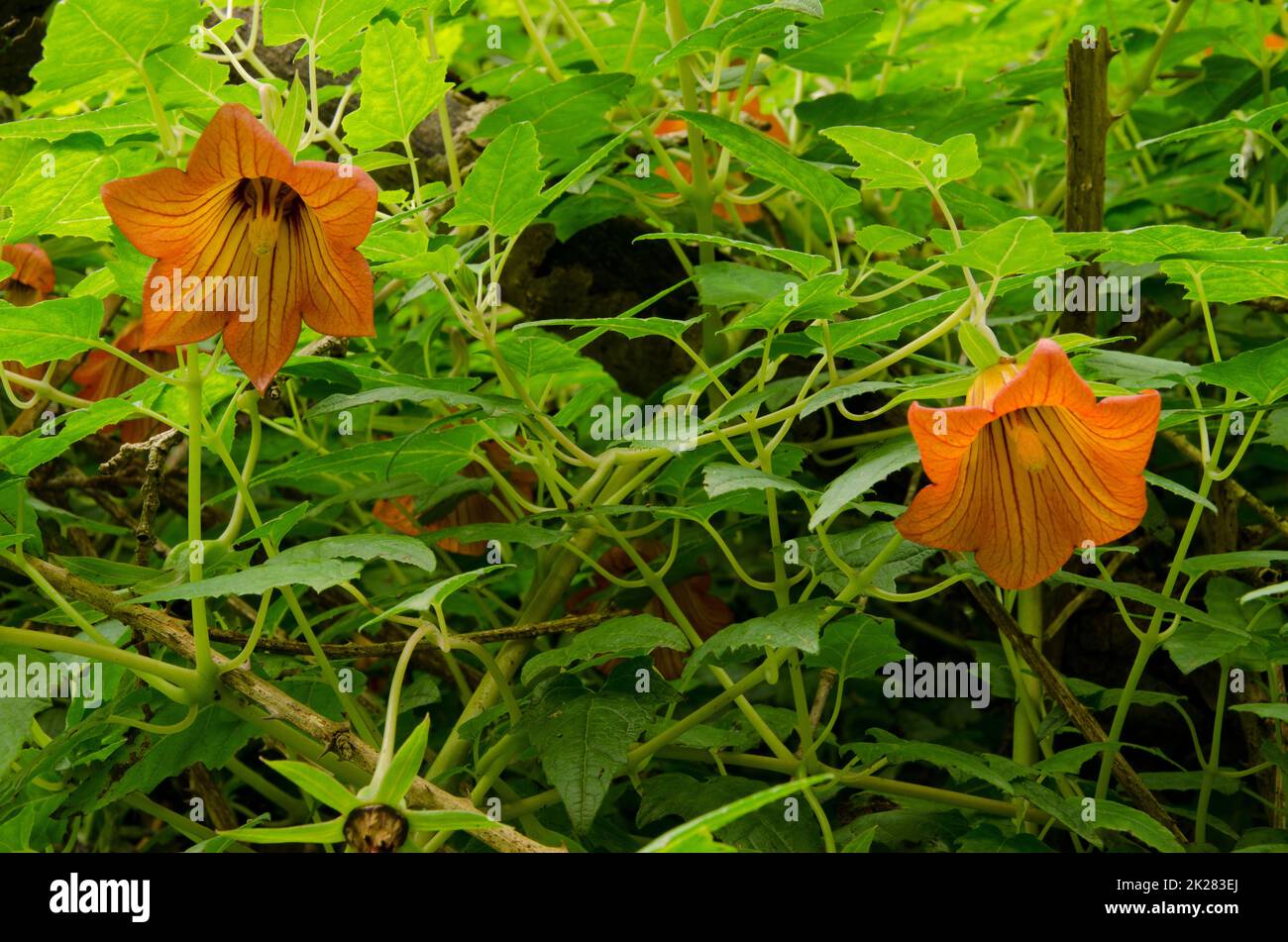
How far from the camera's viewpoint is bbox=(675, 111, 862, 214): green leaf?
0.99 meters

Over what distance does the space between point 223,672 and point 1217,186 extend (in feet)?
4.31

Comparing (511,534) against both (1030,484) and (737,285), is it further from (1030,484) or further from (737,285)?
(1030,484)

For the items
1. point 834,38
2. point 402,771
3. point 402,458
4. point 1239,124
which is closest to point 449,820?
point 402,771

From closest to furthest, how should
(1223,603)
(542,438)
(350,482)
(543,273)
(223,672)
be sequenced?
(223,672) < (542,438) < (1223,603) < (350,482) < (543,273)

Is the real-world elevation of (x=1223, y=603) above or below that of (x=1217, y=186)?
below

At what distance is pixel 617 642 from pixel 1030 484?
0.34 meters

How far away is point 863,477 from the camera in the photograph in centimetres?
79

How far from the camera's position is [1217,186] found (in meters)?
1.51

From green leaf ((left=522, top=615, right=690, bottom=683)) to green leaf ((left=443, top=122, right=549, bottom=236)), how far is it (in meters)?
0.33

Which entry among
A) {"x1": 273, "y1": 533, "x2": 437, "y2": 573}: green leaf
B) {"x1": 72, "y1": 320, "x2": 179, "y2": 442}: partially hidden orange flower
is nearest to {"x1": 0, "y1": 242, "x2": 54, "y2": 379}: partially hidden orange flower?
{"x1": 72, "y1": 320, "x2": 179, "y2": 442}: partially hidden orange flower

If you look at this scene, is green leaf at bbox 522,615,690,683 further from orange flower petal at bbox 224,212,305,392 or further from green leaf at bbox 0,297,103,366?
green leaf at bbox 0,297,103,366

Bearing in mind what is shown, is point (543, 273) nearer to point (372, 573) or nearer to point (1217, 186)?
point (372, 573)

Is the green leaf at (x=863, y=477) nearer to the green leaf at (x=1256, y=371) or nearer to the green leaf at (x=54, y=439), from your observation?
the green leaf at (x=1256, y=371)
